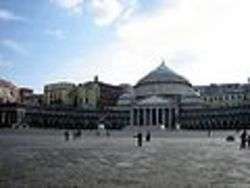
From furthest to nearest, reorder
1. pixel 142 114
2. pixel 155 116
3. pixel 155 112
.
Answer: pixel 142 114 → pixel 155 112 → pixel 155 116

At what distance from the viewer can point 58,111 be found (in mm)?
179625

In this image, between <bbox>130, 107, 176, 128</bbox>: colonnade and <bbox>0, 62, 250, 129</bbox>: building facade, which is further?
<bbox>130, 107, 176, 128</bbox>: colonnade

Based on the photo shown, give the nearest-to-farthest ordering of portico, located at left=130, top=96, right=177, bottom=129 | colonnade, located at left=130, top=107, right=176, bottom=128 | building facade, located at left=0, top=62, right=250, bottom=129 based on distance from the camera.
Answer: building facade, located at left=0, top=62, right=250, bottom=129 < colonnade, located at left=130, top=107, right=176, bottom=128 < portico, located at left=130, top=96, right=177, bottom=129

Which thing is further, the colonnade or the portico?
the portico

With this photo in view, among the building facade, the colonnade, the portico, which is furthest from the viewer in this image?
the portico

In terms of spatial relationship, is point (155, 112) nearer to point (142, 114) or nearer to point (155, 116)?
point (155, 116)

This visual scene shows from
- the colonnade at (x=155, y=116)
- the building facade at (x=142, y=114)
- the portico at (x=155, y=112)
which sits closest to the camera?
the building facade at (x=142, y=114)

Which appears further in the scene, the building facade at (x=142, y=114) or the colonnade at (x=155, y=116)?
the colonnade at (x=155, y=116)

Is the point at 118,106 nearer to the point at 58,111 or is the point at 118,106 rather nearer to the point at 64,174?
the point at 58,111

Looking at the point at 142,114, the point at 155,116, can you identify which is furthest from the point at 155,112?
the point at 142,114

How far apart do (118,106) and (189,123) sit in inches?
1075

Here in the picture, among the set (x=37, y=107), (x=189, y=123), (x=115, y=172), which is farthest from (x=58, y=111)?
(x=115, y=172)

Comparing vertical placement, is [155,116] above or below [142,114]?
below

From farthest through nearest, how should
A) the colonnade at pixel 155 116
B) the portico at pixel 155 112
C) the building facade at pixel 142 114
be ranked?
the portico at pixel 155 112
the colonnade at pixel 155 116
the building facade at pixel 142 114
